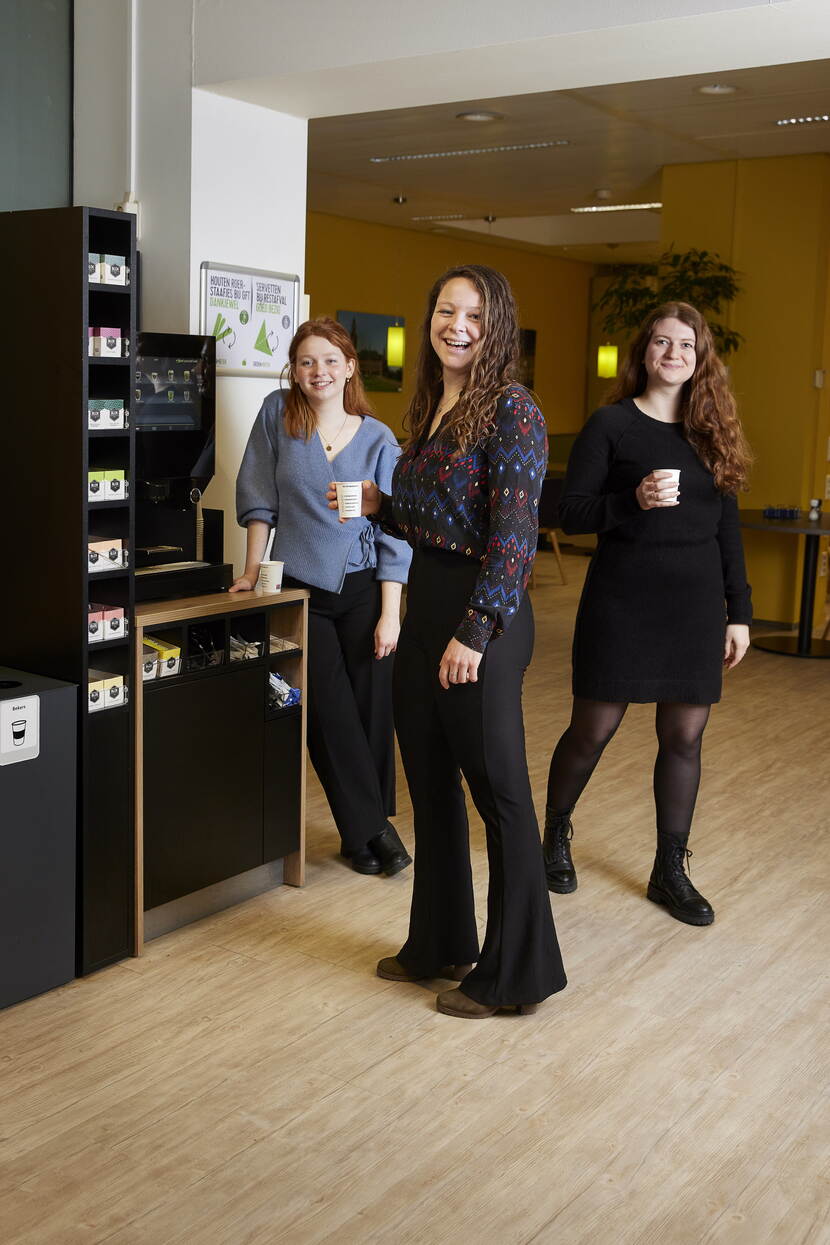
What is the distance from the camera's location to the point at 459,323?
8.73ft

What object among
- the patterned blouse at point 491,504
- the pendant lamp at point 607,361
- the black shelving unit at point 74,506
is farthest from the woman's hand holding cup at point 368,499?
the pendant lamp at point 607,361

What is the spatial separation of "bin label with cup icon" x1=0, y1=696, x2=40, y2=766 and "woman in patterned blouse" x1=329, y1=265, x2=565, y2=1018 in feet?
2.67

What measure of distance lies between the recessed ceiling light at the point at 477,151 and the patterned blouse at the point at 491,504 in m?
5.98

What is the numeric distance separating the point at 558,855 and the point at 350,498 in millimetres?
1465

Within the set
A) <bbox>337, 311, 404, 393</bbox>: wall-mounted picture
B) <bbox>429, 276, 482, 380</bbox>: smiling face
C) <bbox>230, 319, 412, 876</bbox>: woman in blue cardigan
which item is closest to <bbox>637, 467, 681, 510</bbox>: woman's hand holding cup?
<bbox>429, 276, 482, 380</bbox>: smiling face

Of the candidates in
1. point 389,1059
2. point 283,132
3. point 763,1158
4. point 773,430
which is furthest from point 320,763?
point 773,430

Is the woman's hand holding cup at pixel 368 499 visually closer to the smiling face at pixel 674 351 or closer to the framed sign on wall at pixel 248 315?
the smiling face at pixel 674 351

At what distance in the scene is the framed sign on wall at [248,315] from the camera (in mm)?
4125

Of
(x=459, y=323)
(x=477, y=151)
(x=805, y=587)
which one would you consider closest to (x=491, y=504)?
(x=459, y=323)

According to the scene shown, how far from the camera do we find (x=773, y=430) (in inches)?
332

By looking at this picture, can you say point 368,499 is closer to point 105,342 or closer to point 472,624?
point 472,624

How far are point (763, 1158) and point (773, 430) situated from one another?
666 cm

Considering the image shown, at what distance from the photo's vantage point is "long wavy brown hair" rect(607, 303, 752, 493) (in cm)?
338

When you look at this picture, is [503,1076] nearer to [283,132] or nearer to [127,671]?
[127,671]
